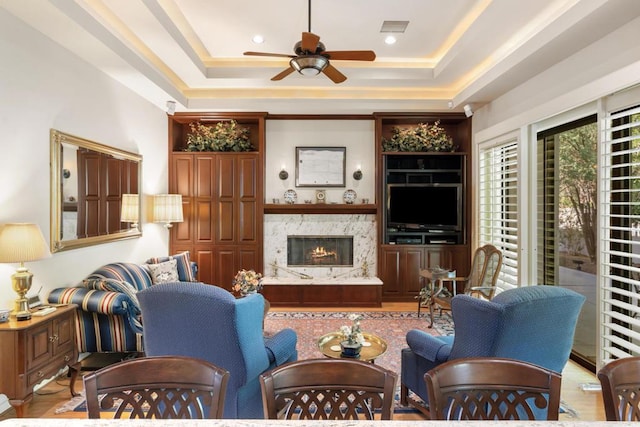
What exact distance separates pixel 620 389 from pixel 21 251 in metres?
3.44

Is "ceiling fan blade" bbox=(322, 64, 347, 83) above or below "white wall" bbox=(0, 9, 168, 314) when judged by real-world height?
above

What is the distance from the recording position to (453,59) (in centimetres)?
438

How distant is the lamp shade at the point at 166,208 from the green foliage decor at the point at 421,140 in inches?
133

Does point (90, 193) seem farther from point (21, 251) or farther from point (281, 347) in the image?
point (281, 347)

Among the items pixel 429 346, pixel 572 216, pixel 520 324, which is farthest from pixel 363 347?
pixel 572 216

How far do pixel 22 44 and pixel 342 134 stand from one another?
13.9ft

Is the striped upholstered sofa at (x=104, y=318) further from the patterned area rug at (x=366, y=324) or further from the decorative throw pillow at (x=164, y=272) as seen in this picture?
the patterned area rug at (x=366, y=324)

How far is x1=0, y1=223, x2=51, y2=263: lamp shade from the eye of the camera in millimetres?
2590

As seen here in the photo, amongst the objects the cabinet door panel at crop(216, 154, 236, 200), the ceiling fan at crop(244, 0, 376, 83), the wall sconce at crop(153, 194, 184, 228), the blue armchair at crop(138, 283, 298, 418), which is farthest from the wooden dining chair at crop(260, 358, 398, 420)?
the cabinet door panel at crop(216, 154, 236, 200)

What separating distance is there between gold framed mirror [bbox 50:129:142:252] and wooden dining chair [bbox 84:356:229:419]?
9.02ft

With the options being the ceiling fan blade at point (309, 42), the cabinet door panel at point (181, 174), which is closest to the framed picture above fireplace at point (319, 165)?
the cabinet door panel at point (181, 174)

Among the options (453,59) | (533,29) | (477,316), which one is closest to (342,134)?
(453,59)

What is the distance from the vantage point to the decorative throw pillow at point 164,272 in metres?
4.63

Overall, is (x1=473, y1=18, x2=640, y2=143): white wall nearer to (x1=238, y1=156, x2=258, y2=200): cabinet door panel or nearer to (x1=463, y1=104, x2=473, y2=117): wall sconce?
(x1=463, y1=104, x2=473, y2=117): wall sconce
